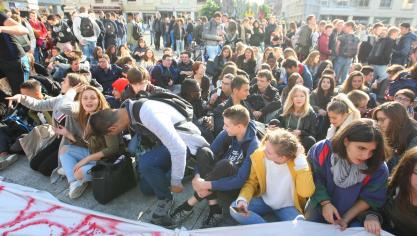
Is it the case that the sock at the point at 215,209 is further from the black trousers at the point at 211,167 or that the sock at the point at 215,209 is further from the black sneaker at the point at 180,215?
the black sneaker at the point at 180,215

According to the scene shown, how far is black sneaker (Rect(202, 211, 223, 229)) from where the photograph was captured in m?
2.78

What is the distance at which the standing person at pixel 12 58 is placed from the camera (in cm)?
385

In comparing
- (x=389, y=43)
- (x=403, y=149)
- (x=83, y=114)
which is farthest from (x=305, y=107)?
(x=389, y=43)

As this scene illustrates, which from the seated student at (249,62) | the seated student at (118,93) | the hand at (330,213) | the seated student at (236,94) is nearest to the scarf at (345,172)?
the hand at (330,213)

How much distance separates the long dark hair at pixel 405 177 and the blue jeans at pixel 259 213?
0.72 metres

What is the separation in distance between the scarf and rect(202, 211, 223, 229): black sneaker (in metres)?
1.12

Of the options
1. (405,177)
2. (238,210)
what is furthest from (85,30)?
(405,177)

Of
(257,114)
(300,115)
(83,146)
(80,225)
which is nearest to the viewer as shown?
(80,225)

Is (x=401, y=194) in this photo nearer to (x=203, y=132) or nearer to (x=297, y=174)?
(x=297, y=174)

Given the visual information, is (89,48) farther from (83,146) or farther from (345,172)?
(345,172)

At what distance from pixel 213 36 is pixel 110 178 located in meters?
7.43

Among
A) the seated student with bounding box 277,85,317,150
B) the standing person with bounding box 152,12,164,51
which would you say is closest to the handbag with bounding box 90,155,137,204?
the seated student with bounding box 277,85,317,150

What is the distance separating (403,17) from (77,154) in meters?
52.3

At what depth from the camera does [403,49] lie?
779cm
